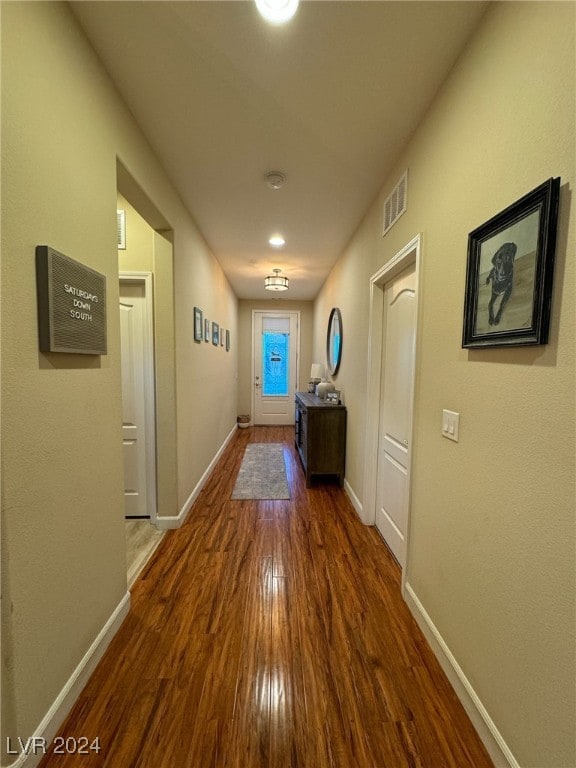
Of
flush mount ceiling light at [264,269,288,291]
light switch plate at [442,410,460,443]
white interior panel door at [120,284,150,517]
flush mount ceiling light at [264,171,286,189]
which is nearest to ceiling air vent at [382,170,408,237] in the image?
flush mount ceiling light at [264,171,286,189]

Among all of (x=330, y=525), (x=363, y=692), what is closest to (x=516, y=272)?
(x=363, y=692)

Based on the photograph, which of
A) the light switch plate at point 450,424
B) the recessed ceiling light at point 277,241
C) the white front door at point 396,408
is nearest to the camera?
the light switch plate at point 450,424

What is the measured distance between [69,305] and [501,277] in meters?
1.57

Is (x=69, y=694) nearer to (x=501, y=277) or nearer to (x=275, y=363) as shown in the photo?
(x=501, y=277)

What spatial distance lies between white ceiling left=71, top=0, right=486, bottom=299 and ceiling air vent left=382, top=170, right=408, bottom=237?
0.19 metres

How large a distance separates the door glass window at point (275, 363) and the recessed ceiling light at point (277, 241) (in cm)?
302

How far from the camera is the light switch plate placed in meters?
1.28

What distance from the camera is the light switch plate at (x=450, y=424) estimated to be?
128 cm

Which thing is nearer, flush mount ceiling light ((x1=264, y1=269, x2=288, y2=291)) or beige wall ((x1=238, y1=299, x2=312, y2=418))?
flush mount ceiling light ((x1=264, y1=269, x2=288, y2=291))

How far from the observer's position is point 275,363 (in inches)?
250

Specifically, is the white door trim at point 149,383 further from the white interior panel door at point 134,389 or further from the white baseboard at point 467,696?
the white baseboard at point 467,696

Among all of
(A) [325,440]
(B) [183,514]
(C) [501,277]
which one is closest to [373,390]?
(A) [325,440]

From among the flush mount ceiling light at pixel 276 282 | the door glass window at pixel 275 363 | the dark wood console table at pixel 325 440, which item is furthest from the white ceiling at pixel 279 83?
the door glass window at pixel 275 363

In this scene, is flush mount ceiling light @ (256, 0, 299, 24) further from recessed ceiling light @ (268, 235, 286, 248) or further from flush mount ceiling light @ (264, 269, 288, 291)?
flush mount ceiling light @ (264, 269, 288, 291)
